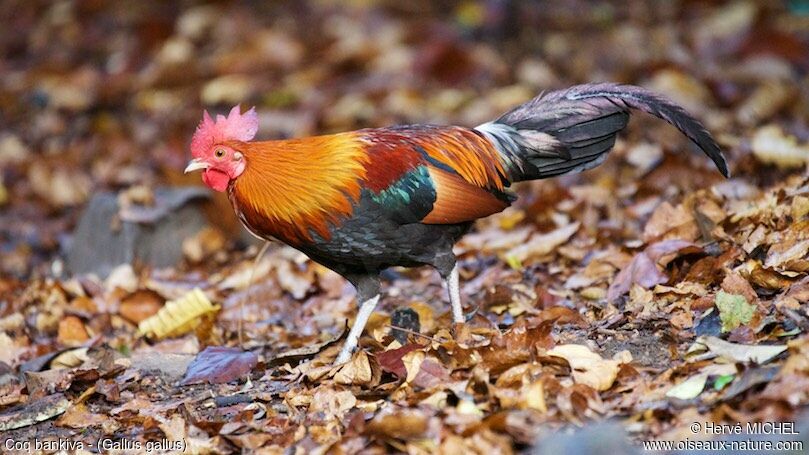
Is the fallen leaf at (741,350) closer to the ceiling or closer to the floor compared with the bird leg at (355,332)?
closer to the ceiling

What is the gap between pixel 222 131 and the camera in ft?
18.1

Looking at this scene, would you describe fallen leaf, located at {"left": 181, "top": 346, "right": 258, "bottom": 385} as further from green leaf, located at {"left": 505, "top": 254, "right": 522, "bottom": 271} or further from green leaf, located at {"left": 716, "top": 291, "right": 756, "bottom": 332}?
green leaf, located at {"left": 716, "top": 291, "right": 756, "bottom": 332}

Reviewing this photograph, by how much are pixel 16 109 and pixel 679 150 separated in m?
9.25

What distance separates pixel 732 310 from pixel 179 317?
3.66 m

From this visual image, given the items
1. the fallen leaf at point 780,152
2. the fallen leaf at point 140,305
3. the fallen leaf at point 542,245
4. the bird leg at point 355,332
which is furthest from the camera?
the fallen leaf at point 780,152

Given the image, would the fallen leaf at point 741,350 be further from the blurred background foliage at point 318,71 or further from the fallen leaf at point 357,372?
the blurred background foliage at point 318,71

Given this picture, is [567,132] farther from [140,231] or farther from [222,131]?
[140,231]

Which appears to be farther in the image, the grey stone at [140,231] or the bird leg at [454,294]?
the grey stone at [140,231]

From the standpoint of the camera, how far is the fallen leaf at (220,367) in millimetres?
5699

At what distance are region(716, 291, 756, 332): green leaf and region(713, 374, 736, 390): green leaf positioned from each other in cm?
65

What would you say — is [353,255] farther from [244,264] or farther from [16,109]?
[16,109]

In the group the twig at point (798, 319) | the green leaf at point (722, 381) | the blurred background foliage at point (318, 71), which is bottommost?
the green leaf at point (722, 381)

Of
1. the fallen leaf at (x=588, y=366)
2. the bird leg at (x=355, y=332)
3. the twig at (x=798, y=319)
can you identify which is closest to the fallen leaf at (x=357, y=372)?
the bird leg at (x=355, y=332)

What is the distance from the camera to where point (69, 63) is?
49.2ft
